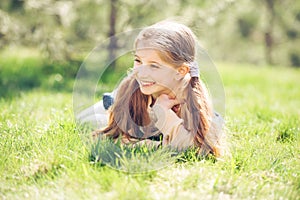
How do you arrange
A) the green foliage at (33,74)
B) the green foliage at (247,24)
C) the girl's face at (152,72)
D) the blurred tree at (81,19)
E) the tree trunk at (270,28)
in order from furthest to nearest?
the green foliage at (247,24)
the tree trunk at (270,28)
the blurred tree at (81,19)
the green foliage at (33,74)
the girl's face at (152,72)

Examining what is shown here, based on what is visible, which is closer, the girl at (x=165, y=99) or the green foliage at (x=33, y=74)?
the girl at (x=165, y=99)

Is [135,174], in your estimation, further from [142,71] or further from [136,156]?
[142,71]

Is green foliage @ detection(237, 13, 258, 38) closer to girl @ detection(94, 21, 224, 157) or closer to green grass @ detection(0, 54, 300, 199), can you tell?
green grass @ detection(0, 54, 300, 199)

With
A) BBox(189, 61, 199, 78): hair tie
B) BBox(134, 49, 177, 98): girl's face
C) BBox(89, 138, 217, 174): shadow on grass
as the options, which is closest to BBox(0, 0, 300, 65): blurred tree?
BBox(189, 61, 199, 78): hair tie

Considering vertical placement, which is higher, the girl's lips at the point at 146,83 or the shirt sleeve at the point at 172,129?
the girl's lips at the point at 146,83

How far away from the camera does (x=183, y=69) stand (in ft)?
9.36

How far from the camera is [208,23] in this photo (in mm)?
6617

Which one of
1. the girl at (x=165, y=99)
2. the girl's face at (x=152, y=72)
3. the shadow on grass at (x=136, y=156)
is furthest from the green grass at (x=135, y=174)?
the girl's face at (x=152, y=72)

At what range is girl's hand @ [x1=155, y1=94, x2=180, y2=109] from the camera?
2.88 meters


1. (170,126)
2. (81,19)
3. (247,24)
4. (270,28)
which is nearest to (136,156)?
(170,126)

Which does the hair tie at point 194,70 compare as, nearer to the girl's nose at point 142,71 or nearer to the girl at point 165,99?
the girl at point 165,99

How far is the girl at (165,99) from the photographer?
109 inches

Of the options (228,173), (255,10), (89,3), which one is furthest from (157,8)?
(255,10)

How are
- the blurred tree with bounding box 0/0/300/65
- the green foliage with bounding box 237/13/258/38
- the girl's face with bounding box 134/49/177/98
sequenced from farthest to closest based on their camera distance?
1. the green foliage with bounding box 237/13/258/38
2. the blurred tree with bounding box 0/0/300/65
3. the girl's face with bounding box 134/49/177/98
